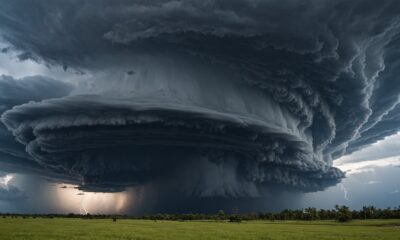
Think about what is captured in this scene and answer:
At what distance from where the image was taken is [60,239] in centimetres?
5388

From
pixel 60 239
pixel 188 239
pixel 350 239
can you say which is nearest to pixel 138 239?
pixel 188 239

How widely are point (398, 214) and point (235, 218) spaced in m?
77.0

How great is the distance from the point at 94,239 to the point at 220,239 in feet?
59.9

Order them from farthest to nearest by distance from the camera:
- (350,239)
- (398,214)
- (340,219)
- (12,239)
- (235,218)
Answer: (235,218) < (398,214) < (340,219) < (350,239) < (12,239)

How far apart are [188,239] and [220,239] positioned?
211 inches

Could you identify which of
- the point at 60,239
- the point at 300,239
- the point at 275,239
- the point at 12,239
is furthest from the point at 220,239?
the point at 12,239

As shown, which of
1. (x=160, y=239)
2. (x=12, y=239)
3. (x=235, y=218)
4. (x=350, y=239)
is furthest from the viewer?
(x=235, y=218)

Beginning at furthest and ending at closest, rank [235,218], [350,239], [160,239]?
[235,218], [350,239], [160,239]

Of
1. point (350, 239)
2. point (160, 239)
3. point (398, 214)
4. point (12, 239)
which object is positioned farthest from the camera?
point (398, 214)

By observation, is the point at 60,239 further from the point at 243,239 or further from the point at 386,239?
the point at 386,239

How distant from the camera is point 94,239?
182 feet

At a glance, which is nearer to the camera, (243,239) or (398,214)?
(243,239)

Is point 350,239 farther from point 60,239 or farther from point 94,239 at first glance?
point 60,239

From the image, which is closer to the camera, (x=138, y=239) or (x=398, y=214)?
(x=138, y=239)
